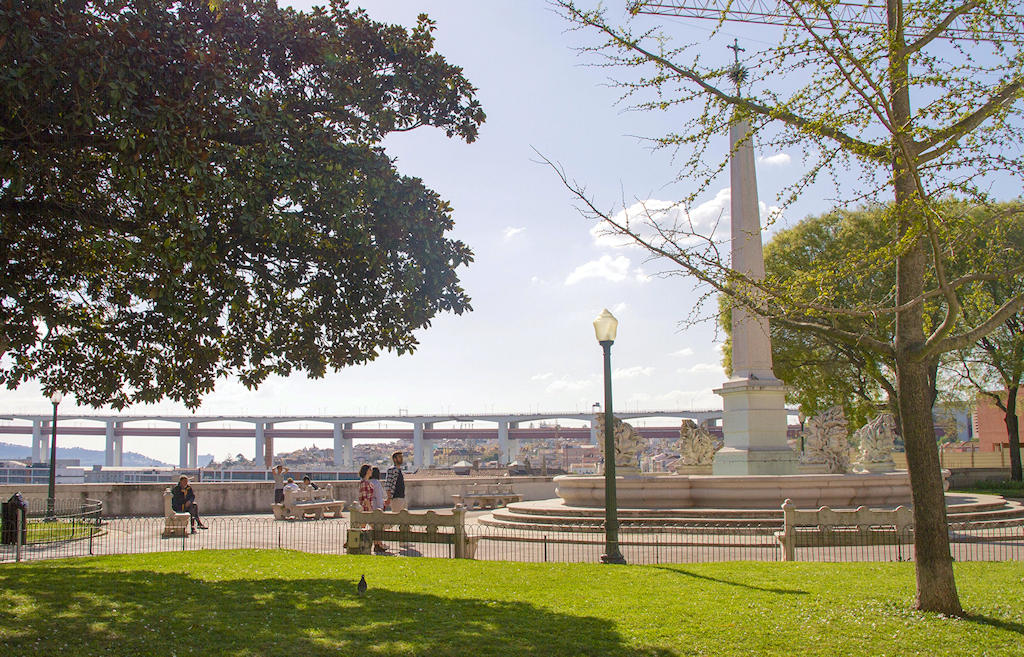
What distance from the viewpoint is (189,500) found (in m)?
20.2

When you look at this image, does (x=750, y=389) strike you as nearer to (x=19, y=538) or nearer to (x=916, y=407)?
(x=916, y=407)

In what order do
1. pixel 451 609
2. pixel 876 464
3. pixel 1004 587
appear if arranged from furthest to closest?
pixel 876 464 < pixel 1004 587 < pixel 451 609

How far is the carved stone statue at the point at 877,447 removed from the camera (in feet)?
82.9

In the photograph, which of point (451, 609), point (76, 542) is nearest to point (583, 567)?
point (451, 609)

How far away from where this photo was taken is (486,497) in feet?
94.2

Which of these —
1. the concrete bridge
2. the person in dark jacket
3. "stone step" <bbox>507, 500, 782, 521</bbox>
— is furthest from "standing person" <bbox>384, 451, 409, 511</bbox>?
the concrete bridge

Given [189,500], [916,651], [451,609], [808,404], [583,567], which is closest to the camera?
[916,651]

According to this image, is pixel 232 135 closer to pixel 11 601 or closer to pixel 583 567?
pixel 11 601

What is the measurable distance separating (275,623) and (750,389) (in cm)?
1686

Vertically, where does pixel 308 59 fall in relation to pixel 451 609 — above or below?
above

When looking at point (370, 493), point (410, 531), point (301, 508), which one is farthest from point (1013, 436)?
point (410, 531)

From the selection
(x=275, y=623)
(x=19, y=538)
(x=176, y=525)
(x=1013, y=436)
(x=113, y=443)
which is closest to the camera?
(x=275, y=623)

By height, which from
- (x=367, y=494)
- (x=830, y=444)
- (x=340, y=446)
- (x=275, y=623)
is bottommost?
(x=275, y=623)

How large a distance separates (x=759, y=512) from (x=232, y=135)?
1323 centimetres
